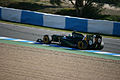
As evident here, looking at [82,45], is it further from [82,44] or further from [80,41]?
[80,41]

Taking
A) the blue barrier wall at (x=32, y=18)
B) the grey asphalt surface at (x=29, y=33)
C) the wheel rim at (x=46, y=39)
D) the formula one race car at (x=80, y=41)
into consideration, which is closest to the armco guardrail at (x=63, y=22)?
the blue barrier wall at (x=32, y=18)

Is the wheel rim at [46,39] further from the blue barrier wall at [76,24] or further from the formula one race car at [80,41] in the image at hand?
the blue barrier wall at [76,24]

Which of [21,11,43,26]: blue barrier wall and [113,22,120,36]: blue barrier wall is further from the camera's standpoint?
[21,11,43,26]: blue barrier wall

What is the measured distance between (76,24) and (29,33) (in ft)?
13.1

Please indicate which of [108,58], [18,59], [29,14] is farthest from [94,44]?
[29,14]

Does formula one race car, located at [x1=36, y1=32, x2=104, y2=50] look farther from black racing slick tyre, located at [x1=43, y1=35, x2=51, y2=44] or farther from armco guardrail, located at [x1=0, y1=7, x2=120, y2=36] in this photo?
armco guardrail, located at [x1=0, y1=7, x2=120, y2=36]

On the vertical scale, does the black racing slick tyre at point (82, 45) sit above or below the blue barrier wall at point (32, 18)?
below

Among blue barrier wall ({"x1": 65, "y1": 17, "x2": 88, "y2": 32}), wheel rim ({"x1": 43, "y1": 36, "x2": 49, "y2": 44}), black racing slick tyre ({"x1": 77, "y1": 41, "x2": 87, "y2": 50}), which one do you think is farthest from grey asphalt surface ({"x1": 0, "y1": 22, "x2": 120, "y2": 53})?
blue barrier wall ({"x1": 65, "y1": 17, "x2": 88, "y2": 32})

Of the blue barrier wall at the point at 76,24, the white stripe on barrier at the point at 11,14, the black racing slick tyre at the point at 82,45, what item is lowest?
the black racing slick tyre at the point at 82,45

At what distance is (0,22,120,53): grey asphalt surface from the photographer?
15.0 metres

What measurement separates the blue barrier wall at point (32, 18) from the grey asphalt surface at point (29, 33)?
5.35 ft

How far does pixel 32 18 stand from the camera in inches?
784

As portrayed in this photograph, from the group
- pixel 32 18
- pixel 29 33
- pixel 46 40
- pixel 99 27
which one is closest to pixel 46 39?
pixel 46 40

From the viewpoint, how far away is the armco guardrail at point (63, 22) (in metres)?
18.7
